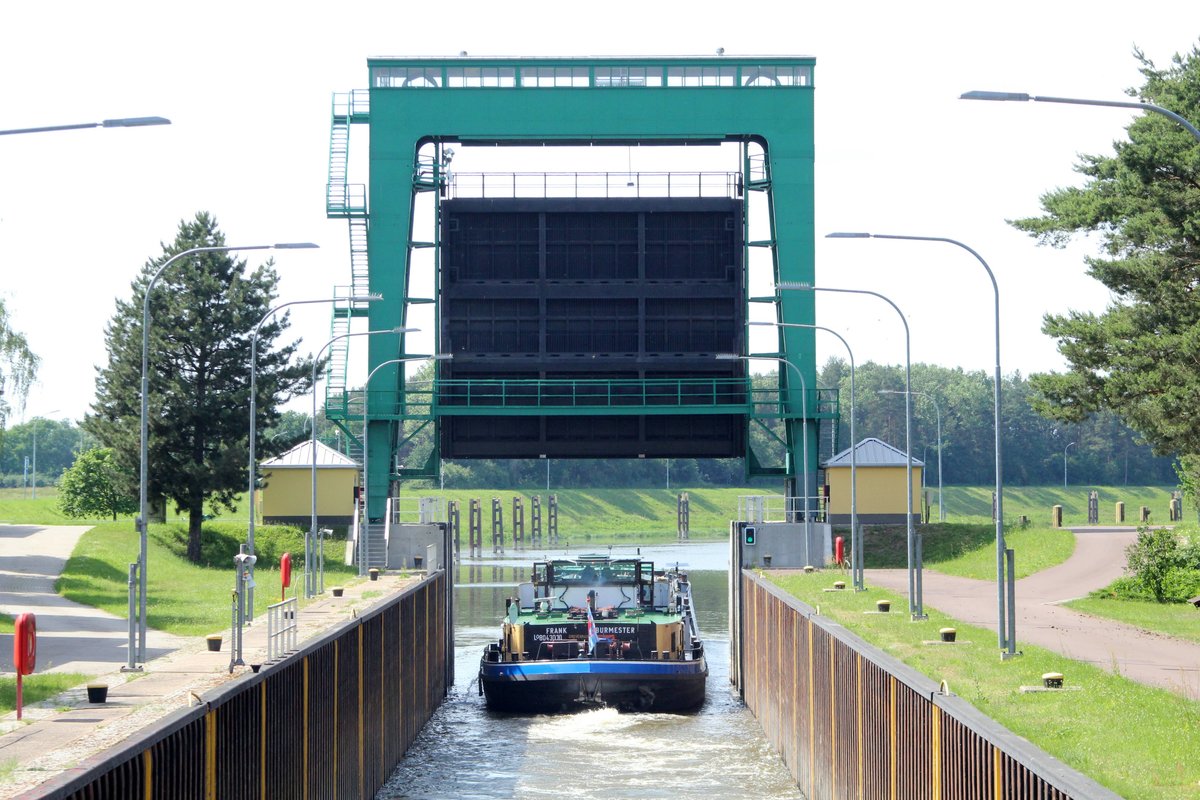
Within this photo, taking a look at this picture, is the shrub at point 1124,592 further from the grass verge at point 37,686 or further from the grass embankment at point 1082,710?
the grass verge at point 37,686

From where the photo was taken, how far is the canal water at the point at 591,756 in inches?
835

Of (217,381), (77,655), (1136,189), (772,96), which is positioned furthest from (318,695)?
(217,381)

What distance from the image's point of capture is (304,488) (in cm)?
4612

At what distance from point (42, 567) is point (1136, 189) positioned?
25.8 metres

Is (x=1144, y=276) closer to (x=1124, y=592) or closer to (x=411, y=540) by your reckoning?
(x=1124, y=592)

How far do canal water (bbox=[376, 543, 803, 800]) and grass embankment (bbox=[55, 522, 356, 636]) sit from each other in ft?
12.3

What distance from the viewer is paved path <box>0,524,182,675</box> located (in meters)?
18.3

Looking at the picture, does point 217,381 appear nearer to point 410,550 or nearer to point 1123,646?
point 410,550

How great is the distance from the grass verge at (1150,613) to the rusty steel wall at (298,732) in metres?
10.9

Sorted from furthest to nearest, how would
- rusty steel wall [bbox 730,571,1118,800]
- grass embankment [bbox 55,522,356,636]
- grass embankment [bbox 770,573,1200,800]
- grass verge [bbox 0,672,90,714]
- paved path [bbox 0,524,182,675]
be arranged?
1. grass embankment [bbox 55,522,356,636]
2. paved path [bbox 0,524,182,675]
3. grass verge [bbox 0,672,90,714]
4. rusty steel wall [bbox 730,571,1118,800]
5. grass embankment [bbox 770,573,1200,800]

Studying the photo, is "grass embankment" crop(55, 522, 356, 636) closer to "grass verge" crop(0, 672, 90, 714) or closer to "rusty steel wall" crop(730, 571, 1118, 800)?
"grass verge" crop(0, 672, 90, 714)

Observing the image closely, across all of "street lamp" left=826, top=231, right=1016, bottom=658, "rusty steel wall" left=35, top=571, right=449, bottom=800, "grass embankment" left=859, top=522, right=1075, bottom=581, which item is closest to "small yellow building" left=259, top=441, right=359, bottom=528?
"grass embankment" left=859, top=522, right=1075, bottom=581

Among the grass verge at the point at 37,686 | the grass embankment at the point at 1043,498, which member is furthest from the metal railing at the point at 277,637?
the grass embankment at the point at 1043,498

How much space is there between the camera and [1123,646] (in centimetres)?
1903
